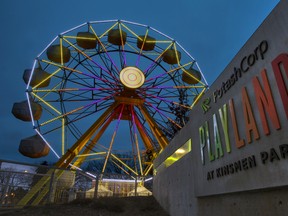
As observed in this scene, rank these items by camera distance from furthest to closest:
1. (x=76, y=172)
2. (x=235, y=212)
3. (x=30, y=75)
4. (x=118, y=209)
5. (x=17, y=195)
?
1. (x=30, y=75)
2. (x=76, y=172)
3. (x=118, y=209)
4. (x=17, y=195)
5. (x=235, y=212)

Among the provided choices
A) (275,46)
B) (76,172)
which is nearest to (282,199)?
(275,46)

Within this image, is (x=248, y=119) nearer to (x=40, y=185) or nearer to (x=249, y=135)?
(x=249, y=135)

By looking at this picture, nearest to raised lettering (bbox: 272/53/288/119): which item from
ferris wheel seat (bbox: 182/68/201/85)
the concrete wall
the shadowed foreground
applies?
the concrete wall

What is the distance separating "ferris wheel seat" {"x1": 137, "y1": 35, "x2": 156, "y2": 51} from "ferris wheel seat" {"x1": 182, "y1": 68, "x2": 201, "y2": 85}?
348 cm

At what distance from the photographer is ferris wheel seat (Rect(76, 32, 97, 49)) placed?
18953mm

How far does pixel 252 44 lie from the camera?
4570mm

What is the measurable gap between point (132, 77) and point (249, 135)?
47.4 feet

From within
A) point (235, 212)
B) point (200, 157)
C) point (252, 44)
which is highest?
point (252, 44)

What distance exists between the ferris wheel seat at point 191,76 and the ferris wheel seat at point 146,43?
3.48 metres

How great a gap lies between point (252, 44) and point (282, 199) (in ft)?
8.60

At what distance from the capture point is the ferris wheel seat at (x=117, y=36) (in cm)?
1977

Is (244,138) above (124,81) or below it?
below

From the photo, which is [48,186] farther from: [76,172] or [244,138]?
[244,138]

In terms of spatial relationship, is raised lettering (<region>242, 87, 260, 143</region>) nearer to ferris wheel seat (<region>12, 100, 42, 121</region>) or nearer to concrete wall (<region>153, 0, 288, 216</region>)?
concrete wall (<region>153, 0, 288, 216</region>)
